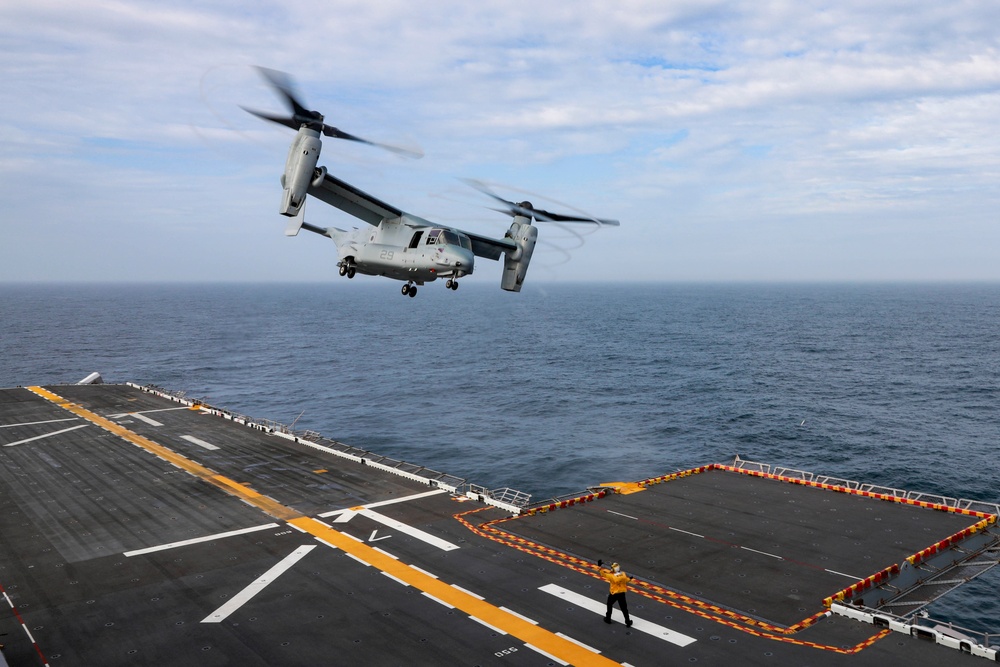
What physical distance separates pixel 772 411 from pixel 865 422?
28.6 ft

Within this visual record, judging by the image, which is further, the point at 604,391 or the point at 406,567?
the point at 604,391

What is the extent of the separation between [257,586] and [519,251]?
20.9m

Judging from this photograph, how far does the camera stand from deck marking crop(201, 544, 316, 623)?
2272cm

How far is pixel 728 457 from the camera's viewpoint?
5659 cm

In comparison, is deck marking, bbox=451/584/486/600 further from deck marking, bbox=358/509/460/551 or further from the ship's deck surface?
deck marking, bbox=358/509/460/551

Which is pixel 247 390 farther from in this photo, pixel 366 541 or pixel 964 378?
pixel 964 378

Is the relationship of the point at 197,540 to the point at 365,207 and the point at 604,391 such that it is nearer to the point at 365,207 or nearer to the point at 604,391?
the point at 365,207

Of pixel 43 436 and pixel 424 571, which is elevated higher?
pixel 424 571

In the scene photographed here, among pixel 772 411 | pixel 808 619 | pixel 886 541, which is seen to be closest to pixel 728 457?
pixel 772 411

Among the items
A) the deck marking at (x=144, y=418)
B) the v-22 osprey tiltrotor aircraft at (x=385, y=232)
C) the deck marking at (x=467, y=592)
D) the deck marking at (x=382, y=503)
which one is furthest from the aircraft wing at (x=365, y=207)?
the deck marking at (x=144, y=418)

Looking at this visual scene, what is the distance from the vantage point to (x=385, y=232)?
36.1m

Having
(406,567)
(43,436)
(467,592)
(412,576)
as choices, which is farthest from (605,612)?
(43,436)

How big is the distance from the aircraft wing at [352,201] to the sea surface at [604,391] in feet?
72.9

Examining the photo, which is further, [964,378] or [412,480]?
[964,378]
